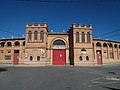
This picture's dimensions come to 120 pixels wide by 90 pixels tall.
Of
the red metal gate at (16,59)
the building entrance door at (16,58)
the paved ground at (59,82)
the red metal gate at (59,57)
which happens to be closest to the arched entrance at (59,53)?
the red metal gate at (59,57)

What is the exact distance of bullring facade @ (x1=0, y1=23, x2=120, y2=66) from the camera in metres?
35.3

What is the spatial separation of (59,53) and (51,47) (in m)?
2.47

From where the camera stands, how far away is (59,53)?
37.9m

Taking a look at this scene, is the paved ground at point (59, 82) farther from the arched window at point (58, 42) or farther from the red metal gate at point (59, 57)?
the arched window at point (58, 42)

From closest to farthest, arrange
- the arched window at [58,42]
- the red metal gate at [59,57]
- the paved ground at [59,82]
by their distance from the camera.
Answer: the paved ground at [59,82], the red metal gate at [59,57], the arched window at [58,42]

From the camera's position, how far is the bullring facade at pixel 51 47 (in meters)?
35.3

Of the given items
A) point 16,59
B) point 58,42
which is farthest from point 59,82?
point 16,59

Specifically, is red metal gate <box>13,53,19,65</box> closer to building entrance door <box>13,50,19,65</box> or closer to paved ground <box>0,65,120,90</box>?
building entrance door <box>13,50,19,65</box>

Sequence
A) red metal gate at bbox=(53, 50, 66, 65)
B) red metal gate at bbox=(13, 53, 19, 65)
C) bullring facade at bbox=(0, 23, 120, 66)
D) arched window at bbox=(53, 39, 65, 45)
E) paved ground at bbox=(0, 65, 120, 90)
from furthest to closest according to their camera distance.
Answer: red metal gate at bbox=(13, 53, 19, 65) → arched window at bbox=(53, 39, 65, 45) → red metal gate at bbox=(53, 50, 66, 65) → bullring facade at bbox=(0, 23, 120, 66) → paved ground at bbox=(0, 65, 120, 90)

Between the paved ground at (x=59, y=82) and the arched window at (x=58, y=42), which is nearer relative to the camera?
the paved ground at (x=59, y=82)

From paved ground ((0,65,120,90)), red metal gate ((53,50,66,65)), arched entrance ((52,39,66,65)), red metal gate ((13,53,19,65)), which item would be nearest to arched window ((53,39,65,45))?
arched entrance ((52,39,66,65))

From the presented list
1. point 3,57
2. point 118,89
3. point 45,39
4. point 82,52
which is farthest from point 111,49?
point 118,89

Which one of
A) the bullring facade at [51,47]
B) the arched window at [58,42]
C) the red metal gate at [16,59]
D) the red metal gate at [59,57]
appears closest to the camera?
the bullring facade at [51,47]

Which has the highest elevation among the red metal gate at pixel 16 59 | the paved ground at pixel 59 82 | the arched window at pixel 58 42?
the arched window at pixel 58 42
